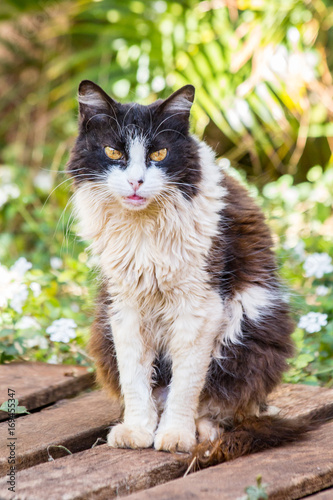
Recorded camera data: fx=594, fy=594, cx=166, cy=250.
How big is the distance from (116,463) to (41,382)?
2.58ft

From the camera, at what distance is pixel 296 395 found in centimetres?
225

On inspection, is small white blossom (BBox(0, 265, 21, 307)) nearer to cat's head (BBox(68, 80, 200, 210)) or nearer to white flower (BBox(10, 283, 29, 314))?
white flower (BBox(10, 283, 29, 314))

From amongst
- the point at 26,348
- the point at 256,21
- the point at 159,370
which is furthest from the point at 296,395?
the point at 256,21

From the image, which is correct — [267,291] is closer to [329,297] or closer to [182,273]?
[182,273]

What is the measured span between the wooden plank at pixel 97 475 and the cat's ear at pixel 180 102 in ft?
3.49

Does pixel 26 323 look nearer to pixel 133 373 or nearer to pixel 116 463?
pixel 133 373

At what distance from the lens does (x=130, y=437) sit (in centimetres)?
183

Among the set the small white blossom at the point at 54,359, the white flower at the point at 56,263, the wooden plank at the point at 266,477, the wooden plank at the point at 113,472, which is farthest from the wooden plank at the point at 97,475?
the white flower at the point at 56,263

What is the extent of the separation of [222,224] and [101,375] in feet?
2.29

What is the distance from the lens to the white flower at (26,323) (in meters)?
2.83

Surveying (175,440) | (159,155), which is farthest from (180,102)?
→ (175,440)

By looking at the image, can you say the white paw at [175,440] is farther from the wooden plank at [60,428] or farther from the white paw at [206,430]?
the wooden plank at [60,428]

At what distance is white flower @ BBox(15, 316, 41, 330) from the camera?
2830mm

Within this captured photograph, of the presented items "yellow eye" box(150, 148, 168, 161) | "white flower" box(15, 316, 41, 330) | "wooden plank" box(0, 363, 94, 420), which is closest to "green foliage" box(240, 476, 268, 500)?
"yellow eye" box(150, 148, 168, 161)
